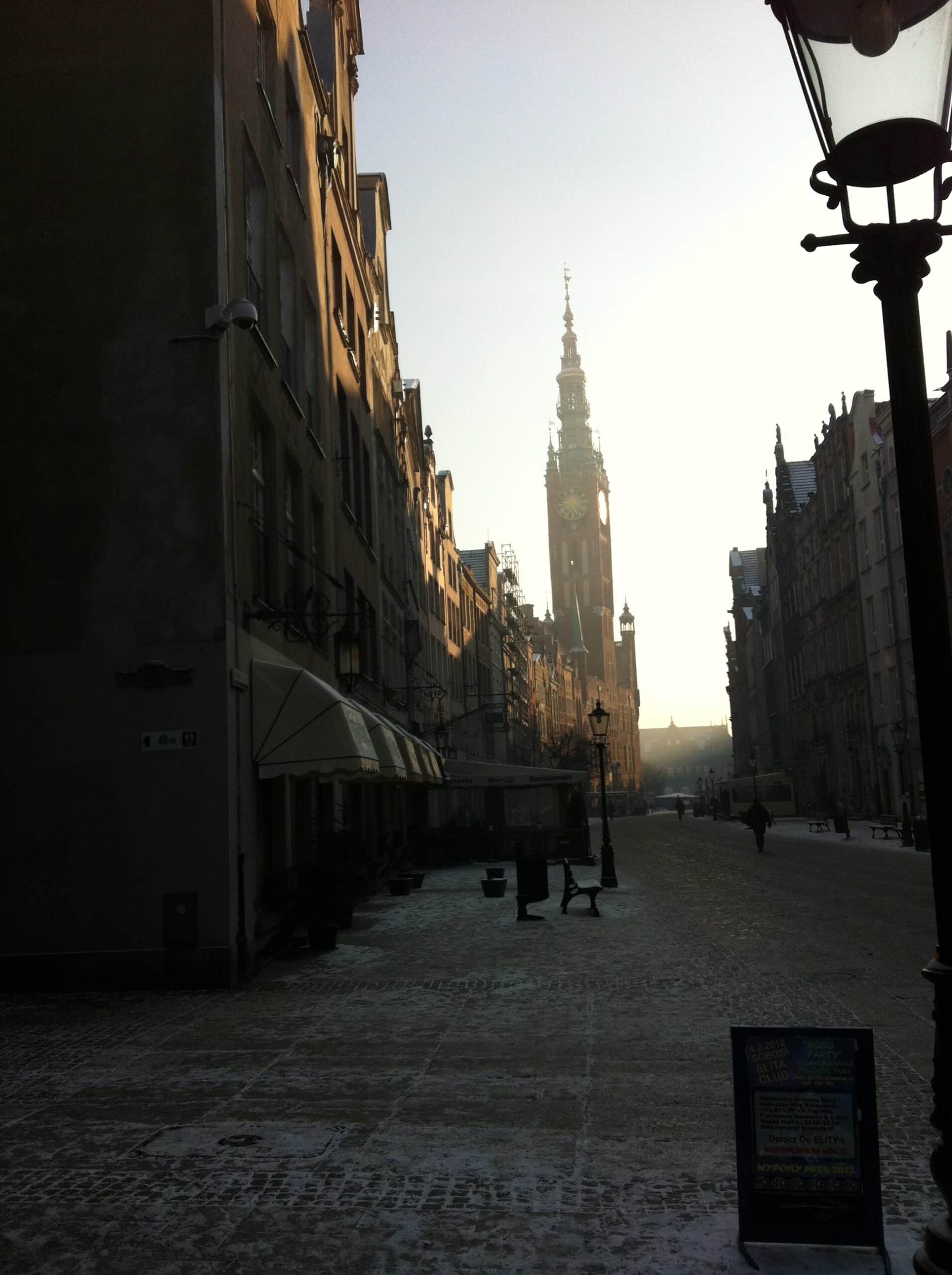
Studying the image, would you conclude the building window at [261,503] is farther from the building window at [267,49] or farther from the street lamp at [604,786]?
the street lamp at [604,786]

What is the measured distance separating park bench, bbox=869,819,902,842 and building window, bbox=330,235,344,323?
23940 mm

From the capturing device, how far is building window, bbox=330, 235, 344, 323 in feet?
87.5

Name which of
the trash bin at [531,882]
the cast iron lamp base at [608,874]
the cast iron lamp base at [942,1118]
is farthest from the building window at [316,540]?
the cast iron lamp base at [942,1118]

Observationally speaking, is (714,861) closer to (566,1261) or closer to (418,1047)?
(418,1047)

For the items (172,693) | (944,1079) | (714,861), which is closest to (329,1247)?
(944,1079)

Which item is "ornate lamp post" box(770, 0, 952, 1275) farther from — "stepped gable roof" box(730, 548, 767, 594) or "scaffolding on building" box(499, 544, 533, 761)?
"stepped gable roof" box(730, 548, 767, 594)

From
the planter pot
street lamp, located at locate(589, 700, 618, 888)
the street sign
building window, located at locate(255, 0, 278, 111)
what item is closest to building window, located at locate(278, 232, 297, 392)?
building window, located at locate(255, 0, 278, 111)

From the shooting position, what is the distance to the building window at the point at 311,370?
2192cm

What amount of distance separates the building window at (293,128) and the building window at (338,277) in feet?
13.3

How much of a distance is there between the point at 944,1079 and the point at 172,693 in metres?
11.0

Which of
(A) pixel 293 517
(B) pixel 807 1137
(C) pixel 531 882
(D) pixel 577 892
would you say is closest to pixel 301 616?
(A) pixel 293 517

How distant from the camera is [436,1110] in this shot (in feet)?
24.2

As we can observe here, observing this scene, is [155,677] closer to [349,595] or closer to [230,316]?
[230,316]

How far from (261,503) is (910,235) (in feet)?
45.5
